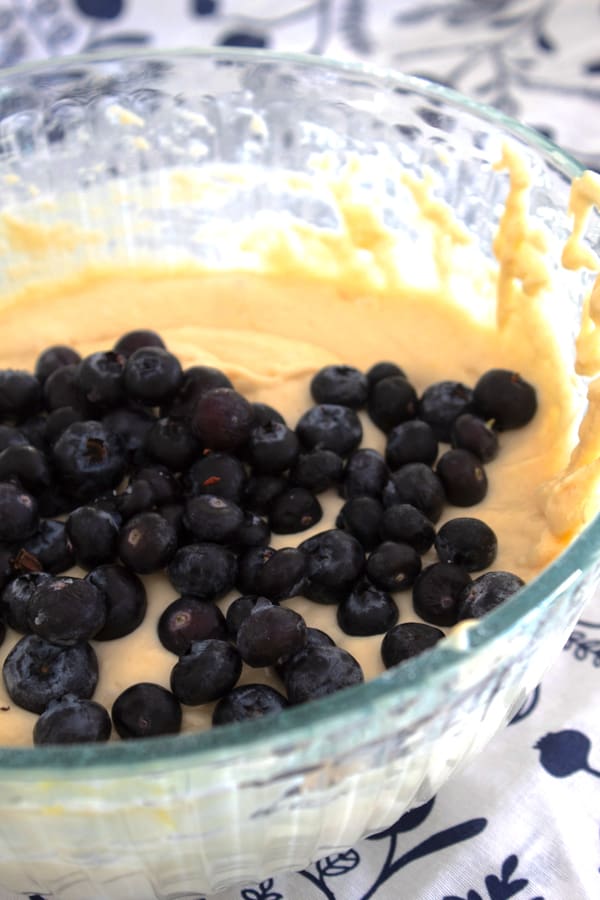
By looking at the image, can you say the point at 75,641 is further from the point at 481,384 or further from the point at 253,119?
the point at 253,119

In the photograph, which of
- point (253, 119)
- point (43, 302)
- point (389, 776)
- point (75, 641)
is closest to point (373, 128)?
point (253, 119)

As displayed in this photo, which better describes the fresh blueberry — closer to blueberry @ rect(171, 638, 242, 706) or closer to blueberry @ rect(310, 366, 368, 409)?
blueberry @ rect(171, 638, 242, 706)

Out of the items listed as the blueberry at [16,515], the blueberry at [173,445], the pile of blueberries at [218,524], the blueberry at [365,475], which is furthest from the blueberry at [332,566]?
the blueberry at [16,515]

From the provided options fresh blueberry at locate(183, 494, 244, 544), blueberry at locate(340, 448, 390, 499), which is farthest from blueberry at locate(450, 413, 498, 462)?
fresh blueberry at locate(183, 494, 244, 544)

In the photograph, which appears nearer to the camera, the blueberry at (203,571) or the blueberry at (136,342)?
the blueberry at (203,571)

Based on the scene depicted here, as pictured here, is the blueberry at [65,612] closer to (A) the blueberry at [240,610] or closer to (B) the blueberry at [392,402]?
(A) the blueberry at [240,610]
